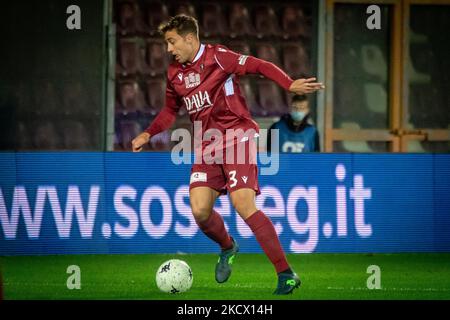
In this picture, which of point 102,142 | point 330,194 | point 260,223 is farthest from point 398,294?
point 102,142

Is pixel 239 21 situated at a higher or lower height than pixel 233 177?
higher

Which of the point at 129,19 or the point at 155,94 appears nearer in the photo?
the point at 129,19

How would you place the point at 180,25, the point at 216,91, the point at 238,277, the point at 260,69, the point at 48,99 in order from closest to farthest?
the point at 260,69, the point at 180,25, the point at 216,91, the point at 238,277, the point at 48,99

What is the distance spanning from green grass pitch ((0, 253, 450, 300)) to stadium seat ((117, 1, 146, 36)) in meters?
3.23

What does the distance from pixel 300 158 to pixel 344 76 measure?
113 inches

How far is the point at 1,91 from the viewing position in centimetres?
1316

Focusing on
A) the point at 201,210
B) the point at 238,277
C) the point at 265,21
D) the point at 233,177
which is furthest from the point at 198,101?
the point at 265,21

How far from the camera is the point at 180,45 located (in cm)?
848

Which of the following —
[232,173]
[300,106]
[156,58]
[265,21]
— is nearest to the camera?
[232,173]

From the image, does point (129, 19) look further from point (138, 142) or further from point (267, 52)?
point (138, 142)

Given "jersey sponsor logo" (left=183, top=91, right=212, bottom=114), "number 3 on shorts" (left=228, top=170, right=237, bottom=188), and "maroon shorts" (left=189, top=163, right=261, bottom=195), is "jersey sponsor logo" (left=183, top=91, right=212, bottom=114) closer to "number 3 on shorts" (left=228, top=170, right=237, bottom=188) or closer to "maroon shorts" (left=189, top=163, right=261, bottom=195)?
"maroon shorts" (left=189, top=163, right=261, bottom=195)

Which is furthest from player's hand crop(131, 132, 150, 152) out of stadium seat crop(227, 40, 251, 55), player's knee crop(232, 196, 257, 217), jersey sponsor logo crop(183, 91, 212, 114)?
stadium seat crop(227, 40, 251, 55)

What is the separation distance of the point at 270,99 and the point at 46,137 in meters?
2.63

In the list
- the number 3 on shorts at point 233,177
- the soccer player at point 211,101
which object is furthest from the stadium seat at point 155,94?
the number 3 on shorts at point 233,177
